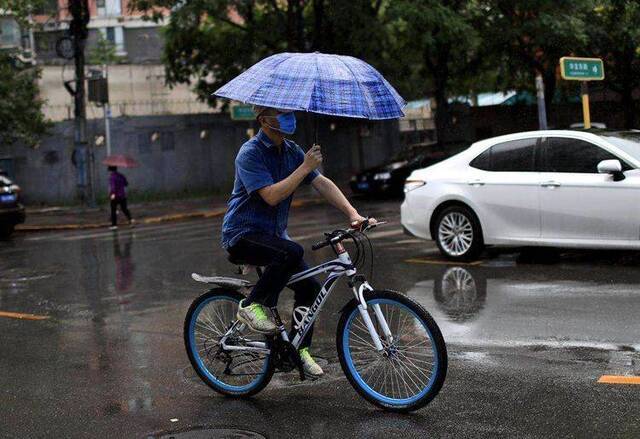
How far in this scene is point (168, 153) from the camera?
1293 inches

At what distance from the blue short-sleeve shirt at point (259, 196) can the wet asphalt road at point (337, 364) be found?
1088mm

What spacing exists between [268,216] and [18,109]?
77.5 feet

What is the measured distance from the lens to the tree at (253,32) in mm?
28203

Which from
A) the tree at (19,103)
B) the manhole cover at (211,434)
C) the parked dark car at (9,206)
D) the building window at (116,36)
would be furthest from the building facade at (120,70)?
the manhole cover at (211,434)

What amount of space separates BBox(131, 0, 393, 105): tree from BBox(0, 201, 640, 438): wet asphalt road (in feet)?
51.7

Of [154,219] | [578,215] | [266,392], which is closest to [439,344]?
[266,392]

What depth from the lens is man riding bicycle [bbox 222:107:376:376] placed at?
19.3ft

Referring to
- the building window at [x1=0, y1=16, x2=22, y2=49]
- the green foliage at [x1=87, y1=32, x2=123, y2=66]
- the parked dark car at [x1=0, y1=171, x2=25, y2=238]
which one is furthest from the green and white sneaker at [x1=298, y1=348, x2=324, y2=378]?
the green foliage at [x1=87, y1=32, x2=123, y2=66]

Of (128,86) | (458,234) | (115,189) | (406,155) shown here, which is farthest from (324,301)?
(128,86)

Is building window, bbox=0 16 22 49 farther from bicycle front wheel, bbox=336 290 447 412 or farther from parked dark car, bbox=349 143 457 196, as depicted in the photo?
bicycle front wheel, bbox=336 290 447 412

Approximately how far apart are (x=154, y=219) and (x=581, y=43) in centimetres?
1384

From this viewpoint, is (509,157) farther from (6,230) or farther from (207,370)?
(6,230)

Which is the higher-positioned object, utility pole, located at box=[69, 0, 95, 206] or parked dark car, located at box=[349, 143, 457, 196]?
utility pole, located at box=[69, 0, 95, 206]

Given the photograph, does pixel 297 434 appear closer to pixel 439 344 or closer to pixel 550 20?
pixel 439 344
